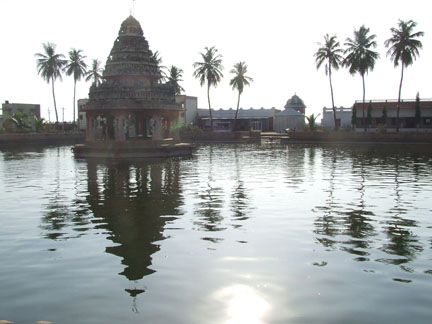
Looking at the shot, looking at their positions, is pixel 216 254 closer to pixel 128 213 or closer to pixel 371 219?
pixel 128 213

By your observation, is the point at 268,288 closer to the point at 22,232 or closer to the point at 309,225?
the point at 309,225

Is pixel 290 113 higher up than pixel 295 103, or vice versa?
pixel 295 103

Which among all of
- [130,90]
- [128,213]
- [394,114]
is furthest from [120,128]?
[394,114]

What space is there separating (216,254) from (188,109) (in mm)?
78791

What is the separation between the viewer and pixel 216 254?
30.9 ft

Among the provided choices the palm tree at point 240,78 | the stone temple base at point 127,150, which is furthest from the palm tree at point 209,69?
the stone temple base at point 127,150

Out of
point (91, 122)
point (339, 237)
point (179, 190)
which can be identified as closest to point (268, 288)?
point (339, 237)

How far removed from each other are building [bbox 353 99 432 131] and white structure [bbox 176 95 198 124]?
3234 centimetres

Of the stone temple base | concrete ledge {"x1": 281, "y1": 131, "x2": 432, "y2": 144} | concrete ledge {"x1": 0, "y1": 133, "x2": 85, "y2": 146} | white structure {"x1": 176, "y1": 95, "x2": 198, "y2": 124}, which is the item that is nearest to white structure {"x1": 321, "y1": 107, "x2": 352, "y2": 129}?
concrete ledge {"x1": 281, "y1": 131, "x2": 432, "y2": 144}

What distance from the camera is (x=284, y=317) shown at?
637 centimetres

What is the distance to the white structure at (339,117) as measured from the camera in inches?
3005

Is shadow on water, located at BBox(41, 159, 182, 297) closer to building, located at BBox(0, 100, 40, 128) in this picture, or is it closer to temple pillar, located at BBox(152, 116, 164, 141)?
temple pillar, located at BBox(152, 116, 164, 141)

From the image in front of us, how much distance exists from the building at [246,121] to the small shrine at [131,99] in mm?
45303

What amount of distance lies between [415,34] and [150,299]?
58920mm
